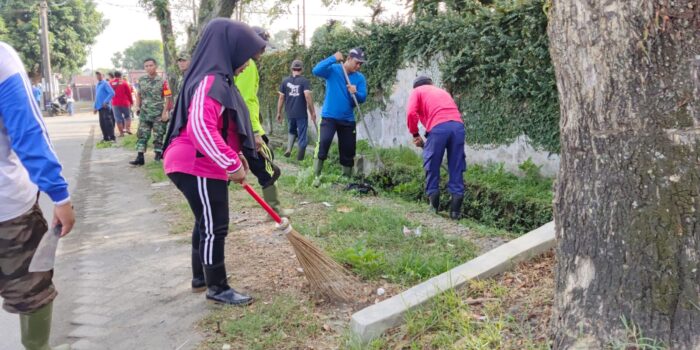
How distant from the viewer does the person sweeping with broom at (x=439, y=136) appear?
681 cm

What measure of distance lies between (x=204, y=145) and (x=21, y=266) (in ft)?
3.67

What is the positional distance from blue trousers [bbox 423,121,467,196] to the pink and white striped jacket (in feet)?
11.6

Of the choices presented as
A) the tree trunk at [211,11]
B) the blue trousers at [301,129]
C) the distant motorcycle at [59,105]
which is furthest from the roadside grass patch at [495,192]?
the distant motorcycle at [59,105]

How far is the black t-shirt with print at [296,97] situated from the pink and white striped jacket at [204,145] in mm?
7415

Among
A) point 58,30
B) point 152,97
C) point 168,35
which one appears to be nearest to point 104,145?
point 168,35

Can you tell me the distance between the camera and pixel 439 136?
6.77 meters

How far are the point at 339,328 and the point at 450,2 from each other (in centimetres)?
789

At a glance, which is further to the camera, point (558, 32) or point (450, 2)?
point (450, 2)

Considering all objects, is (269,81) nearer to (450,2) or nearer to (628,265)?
(450,2)

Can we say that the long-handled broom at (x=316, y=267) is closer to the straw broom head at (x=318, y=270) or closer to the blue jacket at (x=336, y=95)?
the straw broom head at (x=318, y=270)

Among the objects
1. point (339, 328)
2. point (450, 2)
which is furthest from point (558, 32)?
point (450, 2)

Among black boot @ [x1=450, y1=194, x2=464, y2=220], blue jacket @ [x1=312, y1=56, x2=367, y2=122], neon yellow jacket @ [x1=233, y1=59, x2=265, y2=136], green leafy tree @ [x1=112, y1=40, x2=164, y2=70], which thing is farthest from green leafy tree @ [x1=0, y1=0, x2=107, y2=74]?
green leafy tree @ [x1=112, y1=40, x2=164, y2=70]

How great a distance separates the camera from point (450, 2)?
10.1 metres

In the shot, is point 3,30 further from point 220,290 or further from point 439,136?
point 220,290
